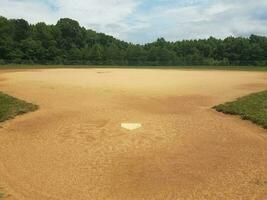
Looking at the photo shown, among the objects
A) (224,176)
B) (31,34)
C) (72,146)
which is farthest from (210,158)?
(31,34)

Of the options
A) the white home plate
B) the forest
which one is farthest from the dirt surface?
the forest

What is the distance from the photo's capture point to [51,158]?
9.12 metres

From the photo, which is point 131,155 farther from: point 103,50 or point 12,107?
point 103,50

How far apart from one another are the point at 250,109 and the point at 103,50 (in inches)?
2465

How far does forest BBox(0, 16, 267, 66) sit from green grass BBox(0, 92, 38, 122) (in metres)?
48.9

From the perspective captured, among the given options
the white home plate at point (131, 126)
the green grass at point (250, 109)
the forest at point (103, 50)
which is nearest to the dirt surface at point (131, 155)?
the white home plate at point (131, 126)

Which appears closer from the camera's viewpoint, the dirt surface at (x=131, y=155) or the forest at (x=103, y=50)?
the dirt surface at (x=131, y=155)

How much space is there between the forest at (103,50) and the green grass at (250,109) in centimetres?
5211

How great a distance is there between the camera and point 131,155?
30.3 feet

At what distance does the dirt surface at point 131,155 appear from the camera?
7.46 metres

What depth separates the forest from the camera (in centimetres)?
6869

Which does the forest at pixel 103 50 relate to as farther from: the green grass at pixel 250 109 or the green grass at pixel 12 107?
the green grass at pixel 250 109

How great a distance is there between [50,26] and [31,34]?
264 inches

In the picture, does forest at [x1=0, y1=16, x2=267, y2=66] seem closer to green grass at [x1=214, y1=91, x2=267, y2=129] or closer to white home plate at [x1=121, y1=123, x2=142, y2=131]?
green grass at [x1=214, y1=91, x2=267, y2=129]
